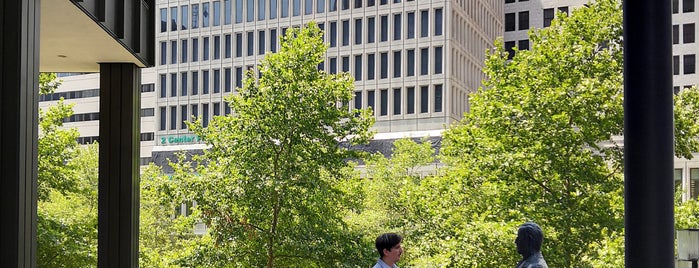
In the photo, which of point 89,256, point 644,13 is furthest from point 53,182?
point 644,13

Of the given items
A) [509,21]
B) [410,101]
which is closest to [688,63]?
[509,21]

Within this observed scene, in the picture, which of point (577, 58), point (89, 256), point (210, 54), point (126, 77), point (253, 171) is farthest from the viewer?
point (210, 54)

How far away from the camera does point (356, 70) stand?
9362 centimetres

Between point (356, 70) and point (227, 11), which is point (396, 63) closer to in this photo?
point (356, 70)

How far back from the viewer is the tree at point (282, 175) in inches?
1597

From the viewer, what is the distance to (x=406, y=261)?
5338 centimetres

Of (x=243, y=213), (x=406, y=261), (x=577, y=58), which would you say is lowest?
(x=406, y=261)

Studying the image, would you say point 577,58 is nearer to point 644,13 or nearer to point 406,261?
point 406,261

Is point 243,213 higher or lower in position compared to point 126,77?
lower

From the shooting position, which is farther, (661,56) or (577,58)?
(577,58)

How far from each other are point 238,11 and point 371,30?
587 inches

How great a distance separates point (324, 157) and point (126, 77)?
84.5ft

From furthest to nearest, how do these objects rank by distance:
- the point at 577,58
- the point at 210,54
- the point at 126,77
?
1. the point at 210,54
2. the point at 577,58
3. the point at 126,77

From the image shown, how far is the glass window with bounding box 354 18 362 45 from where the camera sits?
9362 centimetres
